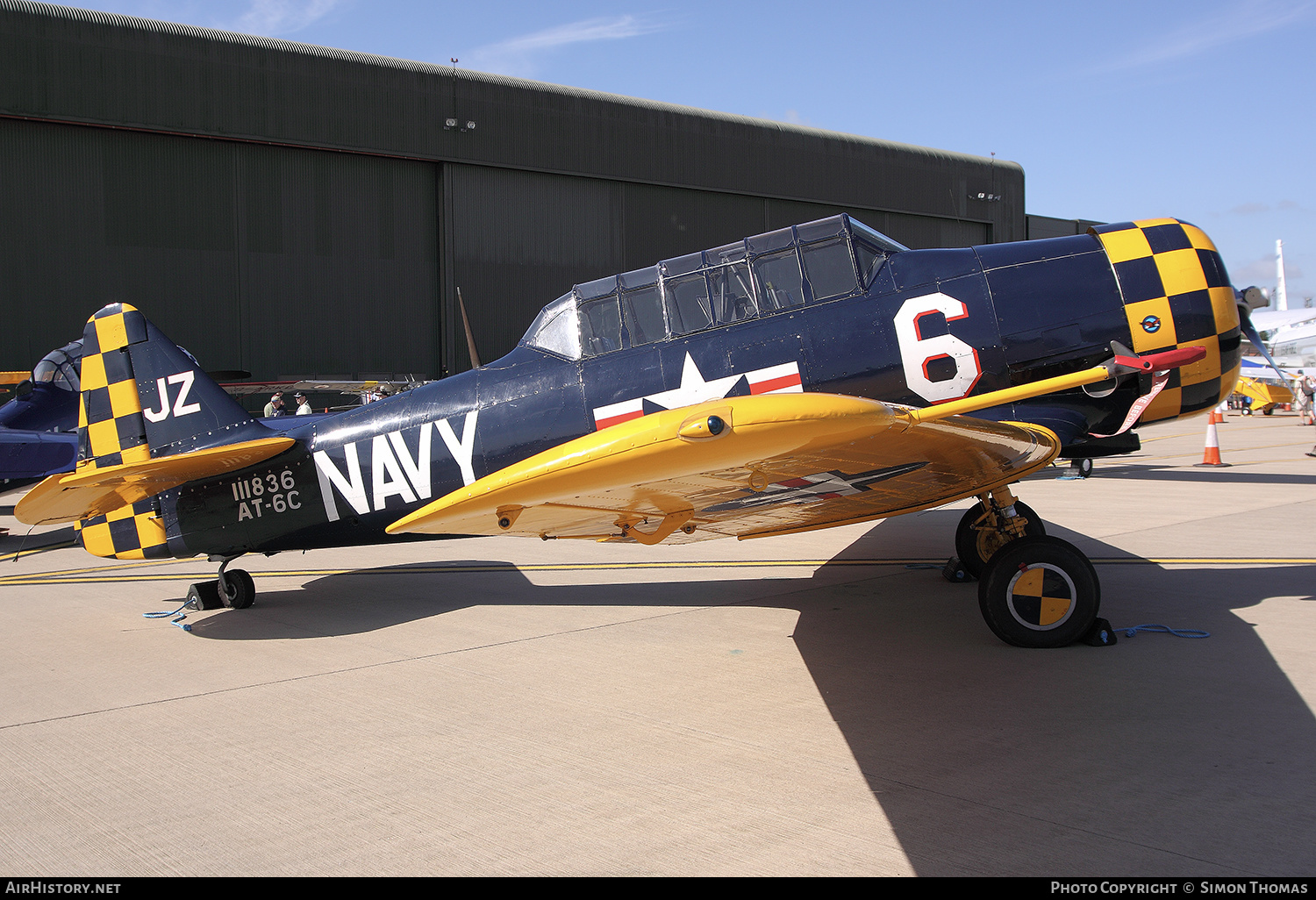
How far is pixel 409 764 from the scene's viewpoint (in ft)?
12.0

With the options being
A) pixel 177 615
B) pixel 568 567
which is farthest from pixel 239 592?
pixel 568 567

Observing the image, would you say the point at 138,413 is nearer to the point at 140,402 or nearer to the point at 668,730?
the point at 140,402

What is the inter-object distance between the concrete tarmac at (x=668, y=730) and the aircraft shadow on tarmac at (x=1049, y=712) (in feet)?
0.06

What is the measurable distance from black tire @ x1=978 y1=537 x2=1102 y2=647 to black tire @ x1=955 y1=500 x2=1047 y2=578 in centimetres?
113

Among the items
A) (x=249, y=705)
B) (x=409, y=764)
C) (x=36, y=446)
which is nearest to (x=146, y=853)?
(x=409, y=764)

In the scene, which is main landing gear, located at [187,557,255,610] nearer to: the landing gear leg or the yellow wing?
the yellow wing

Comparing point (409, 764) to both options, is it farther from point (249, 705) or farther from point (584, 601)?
point (584, 601)

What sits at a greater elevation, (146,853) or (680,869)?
(146,853)

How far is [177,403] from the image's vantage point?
6.73 meters

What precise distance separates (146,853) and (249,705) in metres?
1.68

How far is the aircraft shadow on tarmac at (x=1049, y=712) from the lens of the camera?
2.79m

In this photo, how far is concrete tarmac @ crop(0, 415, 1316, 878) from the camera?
2850 millimetres

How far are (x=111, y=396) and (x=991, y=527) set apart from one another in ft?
21.7
